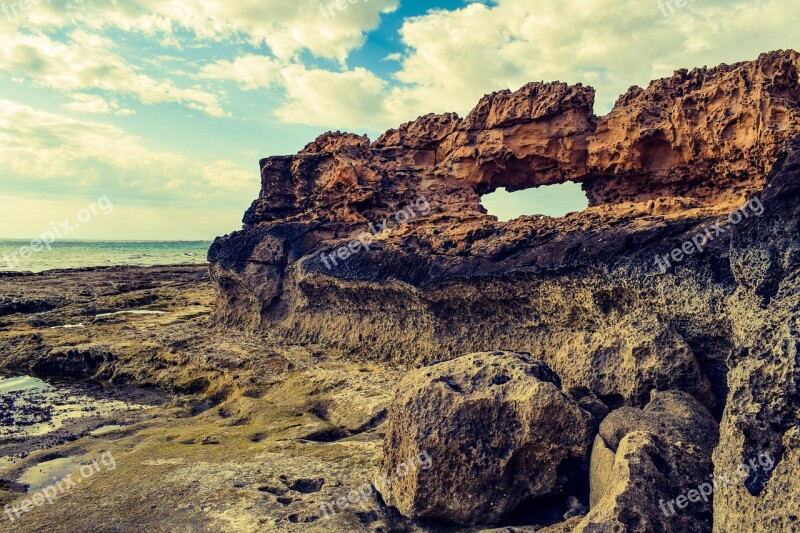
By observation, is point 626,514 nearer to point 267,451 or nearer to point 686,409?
point 686,409

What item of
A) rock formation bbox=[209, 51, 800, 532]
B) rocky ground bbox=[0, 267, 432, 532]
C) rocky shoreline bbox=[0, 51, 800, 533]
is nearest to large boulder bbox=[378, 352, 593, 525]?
rocky shoreline bbox=[0, 51, 800, 533]

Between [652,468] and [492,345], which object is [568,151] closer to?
[492,345]

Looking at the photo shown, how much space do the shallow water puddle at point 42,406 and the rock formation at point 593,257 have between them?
3.72 metres

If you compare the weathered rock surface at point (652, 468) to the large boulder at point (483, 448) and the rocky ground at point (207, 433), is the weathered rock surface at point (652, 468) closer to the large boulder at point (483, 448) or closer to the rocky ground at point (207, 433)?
the large boulder at point (483, 448)

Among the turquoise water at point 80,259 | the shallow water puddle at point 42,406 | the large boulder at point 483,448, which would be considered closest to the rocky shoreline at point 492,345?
the large boulder at point 483,448

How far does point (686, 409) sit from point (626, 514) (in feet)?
5.86

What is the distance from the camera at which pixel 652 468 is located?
422 centimetres

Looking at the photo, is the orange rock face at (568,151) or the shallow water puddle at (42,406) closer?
the orange rock face at (568,151)

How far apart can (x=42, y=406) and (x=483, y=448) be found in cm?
823

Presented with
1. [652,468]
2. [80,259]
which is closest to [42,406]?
[652,468]

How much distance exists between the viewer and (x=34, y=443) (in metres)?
7.44

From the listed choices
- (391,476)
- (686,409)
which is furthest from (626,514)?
(391,476)

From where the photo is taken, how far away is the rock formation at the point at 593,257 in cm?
431

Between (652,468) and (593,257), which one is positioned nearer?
(652,468)
